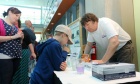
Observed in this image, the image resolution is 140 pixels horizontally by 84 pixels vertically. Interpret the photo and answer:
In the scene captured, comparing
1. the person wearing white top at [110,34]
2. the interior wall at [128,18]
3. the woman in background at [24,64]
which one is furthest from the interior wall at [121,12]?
the woman in background at [24,64]

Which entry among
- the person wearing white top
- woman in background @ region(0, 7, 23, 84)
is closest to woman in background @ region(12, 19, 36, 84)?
woman in background @ region(0, 7, 23, 84)

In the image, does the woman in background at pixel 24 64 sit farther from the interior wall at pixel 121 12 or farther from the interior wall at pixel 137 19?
the interior wall at pixel 137 19

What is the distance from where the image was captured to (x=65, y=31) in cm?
137

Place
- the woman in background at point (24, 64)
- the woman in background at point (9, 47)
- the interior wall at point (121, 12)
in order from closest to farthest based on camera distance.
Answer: the woman in background at point (9, 47)
the interior wall at point (121, 12)
the woman in background at point (24, 64)

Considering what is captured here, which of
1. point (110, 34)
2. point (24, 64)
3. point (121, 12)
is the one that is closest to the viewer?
point (110, 34)

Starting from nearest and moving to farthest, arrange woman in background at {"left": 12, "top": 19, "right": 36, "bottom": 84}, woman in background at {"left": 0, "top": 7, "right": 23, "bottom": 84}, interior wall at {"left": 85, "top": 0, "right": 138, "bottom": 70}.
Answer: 1. woman in background at {"left": 0, "top": 7, "right": 23, "bottom": 84}
2. interior wall at {"left": 85, "top": 0, "right": 138, "bottom": 70}
3. woman in background at {"left": 12, "top": 19, "right": 36, "bottom": 84}

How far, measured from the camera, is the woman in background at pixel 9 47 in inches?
64.1

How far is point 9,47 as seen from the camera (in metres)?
1.70

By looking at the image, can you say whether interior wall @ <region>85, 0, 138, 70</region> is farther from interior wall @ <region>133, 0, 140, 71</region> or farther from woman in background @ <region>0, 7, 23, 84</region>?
woman in background @ <region>0, 7, 23, 84</region>

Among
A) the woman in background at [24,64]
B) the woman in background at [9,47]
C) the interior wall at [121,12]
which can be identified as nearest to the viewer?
the woman in background at [9,47]

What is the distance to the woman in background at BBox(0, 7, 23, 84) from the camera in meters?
1.63

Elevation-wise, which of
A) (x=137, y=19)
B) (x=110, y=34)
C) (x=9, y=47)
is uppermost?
(x=137, y=19)

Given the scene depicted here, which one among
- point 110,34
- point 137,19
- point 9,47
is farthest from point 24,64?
point 137,19

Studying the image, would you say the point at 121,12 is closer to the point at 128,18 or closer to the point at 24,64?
the point at 128,18
